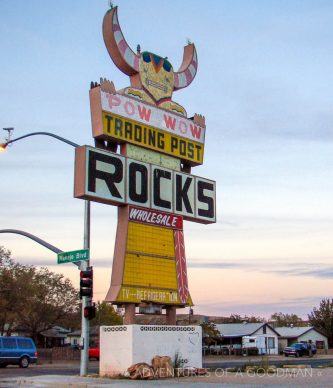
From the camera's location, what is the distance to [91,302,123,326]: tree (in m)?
84.9

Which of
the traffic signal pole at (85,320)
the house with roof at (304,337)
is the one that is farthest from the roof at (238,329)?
the traffic signal pole at (85,320)

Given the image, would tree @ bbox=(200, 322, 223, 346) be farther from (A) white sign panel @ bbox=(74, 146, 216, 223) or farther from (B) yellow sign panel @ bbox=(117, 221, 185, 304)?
(B) yellow sign panel @ bbox=(117, 221, 185, 304)

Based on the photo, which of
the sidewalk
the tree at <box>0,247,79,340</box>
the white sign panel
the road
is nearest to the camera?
the sidewalk

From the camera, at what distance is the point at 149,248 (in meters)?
26.8

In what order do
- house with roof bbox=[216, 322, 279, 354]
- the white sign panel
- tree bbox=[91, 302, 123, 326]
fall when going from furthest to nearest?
tree bbox=[91, 302, 123, 326]
house with roof bbox=[216, 322, 279, 354]
the white sign panel

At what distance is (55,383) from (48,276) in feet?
129

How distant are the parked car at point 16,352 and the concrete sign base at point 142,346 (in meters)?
13.0

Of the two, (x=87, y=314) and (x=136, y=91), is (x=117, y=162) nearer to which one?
(x=136, y=91)

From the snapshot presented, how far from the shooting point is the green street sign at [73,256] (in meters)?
25.1

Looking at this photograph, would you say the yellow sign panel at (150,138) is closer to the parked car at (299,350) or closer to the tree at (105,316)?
the parked car at (299,350)

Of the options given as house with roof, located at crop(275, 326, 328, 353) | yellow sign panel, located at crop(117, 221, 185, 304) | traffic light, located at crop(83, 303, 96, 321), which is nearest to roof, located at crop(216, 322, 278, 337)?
house with roof, located at crop(275, 326, 328, 353)

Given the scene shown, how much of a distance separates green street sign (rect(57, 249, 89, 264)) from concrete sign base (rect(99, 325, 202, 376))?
3.18m

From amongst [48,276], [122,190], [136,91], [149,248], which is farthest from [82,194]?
[48,276]

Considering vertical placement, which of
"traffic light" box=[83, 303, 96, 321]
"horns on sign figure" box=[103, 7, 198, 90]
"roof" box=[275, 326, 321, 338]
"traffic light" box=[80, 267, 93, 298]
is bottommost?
"roof" box=[275, 326, 321, 338]
